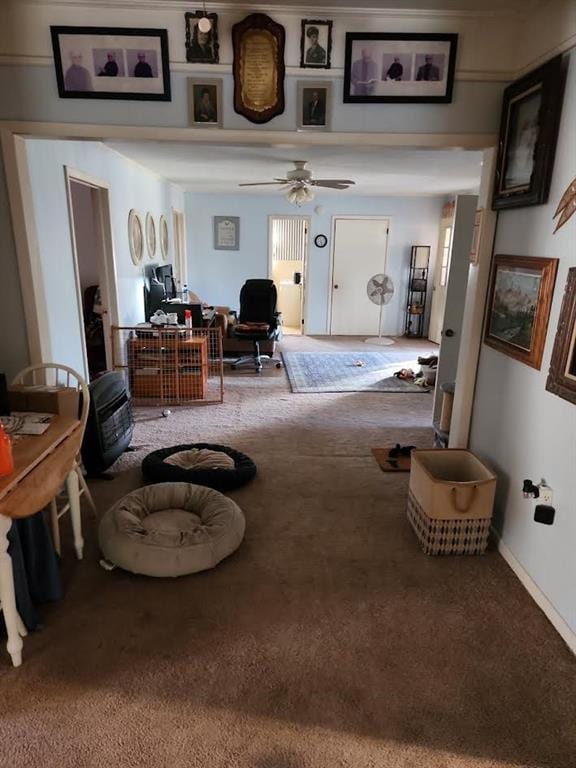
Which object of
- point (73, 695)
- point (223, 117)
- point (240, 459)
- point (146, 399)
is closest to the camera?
point (73, 695)

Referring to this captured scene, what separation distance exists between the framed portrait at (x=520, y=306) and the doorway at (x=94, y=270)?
9.26 feet

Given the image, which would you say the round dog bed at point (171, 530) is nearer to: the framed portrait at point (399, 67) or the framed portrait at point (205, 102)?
the framed portrait at point (205, 102)

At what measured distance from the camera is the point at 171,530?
7.51 ft

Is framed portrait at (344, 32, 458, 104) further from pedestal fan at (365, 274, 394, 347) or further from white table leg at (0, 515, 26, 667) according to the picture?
pedestal fan at (365, 274, 394, 347)

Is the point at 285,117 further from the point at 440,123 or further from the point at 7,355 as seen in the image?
the point at 7,355

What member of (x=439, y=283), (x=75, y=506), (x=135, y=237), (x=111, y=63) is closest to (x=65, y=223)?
(x=111, y=63)

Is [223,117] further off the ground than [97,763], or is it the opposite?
[223,117]

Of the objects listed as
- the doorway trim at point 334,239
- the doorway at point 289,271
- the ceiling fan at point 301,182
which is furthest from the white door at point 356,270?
the ceiling fan at point 301,182

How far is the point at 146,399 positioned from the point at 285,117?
290 cm

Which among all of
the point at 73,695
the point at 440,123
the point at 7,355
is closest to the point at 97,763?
the point at 73,695

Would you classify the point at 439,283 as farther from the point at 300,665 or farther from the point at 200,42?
the point at 300,665

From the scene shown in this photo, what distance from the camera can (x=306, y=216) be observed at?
793 cm

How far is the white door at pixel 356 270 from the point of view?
7988 millimetres

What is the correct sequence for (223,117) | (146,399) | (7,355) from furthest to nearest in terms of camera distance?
(146,399) < (7,355) < (223,117)
